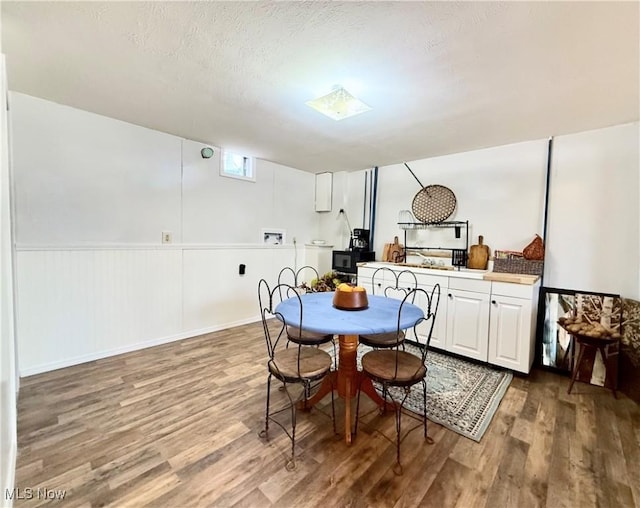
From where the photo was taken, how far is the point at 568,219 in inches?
110

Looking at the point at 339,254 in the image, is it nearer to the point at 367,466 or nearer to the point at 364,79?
the point at 364,79

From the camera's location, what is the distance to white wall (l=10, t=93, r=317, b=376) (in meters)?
2.43

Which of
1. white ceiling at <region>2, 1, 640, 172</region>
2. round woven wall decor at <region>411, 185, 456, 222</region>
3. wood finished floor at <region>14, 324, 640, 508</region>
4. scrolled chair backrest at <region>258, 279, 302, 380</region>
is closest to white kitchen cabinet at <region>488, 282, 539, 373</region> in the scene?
wood finished floor at <region>14, 324, 640, 508</region>

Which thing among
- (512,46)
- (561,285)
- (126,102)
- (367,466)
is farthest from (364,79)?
(561,285)

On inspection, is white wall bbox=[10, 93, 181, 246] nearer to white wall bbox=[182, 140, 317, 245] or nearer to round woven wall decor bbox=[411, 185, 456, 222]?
white wall bbox=[182, 140, 317, 245]

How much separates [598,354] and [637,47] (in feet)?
7.54

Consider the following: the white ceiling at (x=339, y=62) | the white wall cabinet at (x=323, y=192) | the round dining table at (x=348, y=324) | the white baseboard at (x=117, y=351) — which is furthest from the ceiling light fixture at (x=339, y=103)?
the white baseboard at (x=117, y=351)

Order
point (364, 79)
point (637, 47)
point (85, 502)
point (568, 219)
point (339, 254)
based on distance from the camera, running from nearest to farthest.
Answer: point (85, 502)
point (637, 47)
point (364, 79)
point (568, 219)
point (339, 254)

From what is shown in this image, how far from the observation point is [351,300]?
6.32ft

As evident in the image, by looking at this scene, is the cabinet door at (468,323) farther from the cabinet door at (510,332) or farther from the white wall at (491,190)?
the white wall at (491,190)

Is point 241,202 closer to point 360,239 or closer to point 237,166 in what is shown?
point 237,166

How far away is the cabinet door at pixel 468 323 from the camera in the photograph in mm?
2747

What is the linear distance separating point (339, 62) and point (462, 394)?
8.37ft

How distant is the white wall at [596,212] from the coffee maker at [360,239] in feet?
6.90
